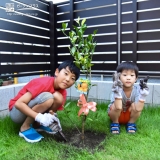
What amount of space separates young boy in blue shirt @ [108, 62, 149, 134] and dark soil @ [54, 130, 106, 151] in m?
0.18

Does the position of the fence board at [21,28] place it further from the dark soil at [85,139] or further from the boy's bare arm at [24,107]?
the dark soil at [85,139]

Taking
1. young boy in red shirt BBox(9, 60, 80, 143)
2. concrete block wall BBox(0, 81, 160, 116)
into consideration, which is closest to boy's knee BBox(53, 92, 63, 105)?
young boy in red shirt BBox(9, 60, 80, 143)

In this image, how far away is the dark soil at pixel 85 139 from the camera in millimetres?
1446

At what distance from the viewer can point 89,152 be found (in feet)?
4.30

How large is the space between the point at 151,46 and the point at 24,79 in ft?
9.29

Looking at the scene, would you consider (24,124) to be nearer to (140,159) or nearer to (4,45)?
(140,159)

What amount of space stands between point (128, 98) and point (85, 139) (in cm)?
60

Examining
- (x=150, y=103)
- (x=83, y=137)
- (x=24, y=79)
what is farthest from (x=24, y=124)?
(x=24, y=79)

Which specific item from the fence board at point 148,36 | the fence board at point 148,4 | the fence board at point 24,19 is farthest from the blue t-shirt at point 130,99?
the fence board at point 24,19

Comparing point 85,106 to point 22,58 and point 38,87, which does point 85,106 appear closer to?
point 38,87

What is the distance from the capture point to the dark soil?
1.45 metres

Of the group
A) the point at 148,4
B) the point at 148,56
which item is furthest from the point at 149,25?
the point at 148,56

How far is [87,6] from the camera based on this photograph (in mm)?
2850

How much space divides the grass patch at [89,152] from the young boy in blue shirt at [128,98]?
96 millimetres
